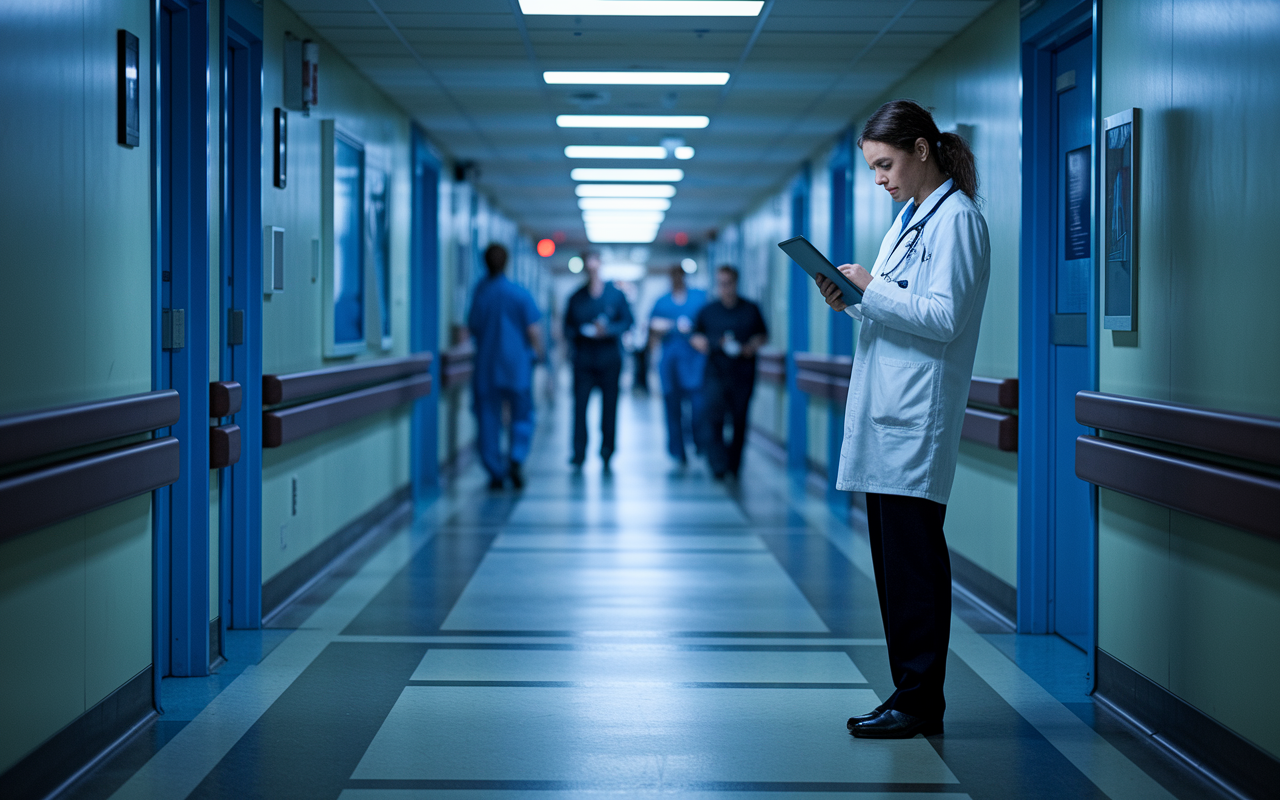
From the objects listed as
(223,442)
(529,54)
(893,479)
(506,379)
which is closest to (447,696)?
(223,442)

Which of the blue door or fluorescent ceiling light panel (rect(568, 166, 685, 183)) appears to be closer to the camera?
the blue door

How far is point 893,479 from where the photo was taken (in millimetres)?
3012

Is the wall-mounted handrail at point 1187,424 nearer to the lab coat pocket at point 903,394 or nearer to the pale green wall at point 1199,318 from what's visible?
the pale green wall at point 1199,318

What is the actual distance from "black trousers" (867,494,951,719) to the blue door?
1.46m

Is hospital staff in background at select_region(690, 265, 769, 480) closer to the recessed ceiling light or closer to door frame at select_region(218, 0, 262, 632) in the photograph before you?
the recessed ceiling light

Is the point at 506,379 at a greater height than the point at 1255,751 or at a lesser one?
greater

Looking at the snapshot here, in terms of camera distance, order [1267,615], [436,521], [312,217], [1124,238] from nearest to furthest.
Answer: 1. [1267,615]
2. [1124,238]
3. [312,217]
4. [436,521]

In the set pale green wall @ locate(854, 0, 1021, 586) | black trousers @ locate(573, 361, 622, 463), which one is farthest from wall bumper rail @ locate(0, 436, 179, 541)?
black trousers @ locate(573, 361, 622, 463)

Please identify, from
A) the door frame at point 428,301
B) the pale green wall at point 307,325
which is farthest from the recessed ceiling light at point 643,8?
the door frame at point 428,301

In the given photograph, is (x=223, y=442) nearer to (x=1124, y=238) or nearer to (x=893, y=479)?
(x=893, y=479)

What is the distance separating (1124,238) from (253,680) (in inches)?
113

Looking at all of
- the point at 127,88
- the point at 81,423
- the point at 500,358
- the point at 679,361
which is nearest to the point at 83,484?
the point at 81,423

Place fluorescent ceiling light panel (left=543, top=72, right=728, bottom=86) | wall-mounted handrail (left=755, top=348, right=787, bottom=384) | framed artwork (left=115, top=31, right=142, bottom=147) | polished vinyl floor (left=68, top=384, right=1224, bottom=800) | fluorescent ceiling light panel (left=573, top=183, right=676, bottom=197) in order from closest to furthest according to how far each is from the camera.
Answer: polished vinyl floor (left=68, top=384, right=1224, bottom=800)
framed artwork (left=115, top=31, right=142, bottom=147)
fluorescent ceiling light panel (left=543, top=72, right=728, bottom=86)
wall-mounted handrail (left=755, top=348, right=787, bottom=384)
fluorescent ceiling light panel (left=573, top=183, right=676, bottom=197)

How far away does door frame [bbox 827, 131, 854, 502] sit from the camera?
777 centimetres
